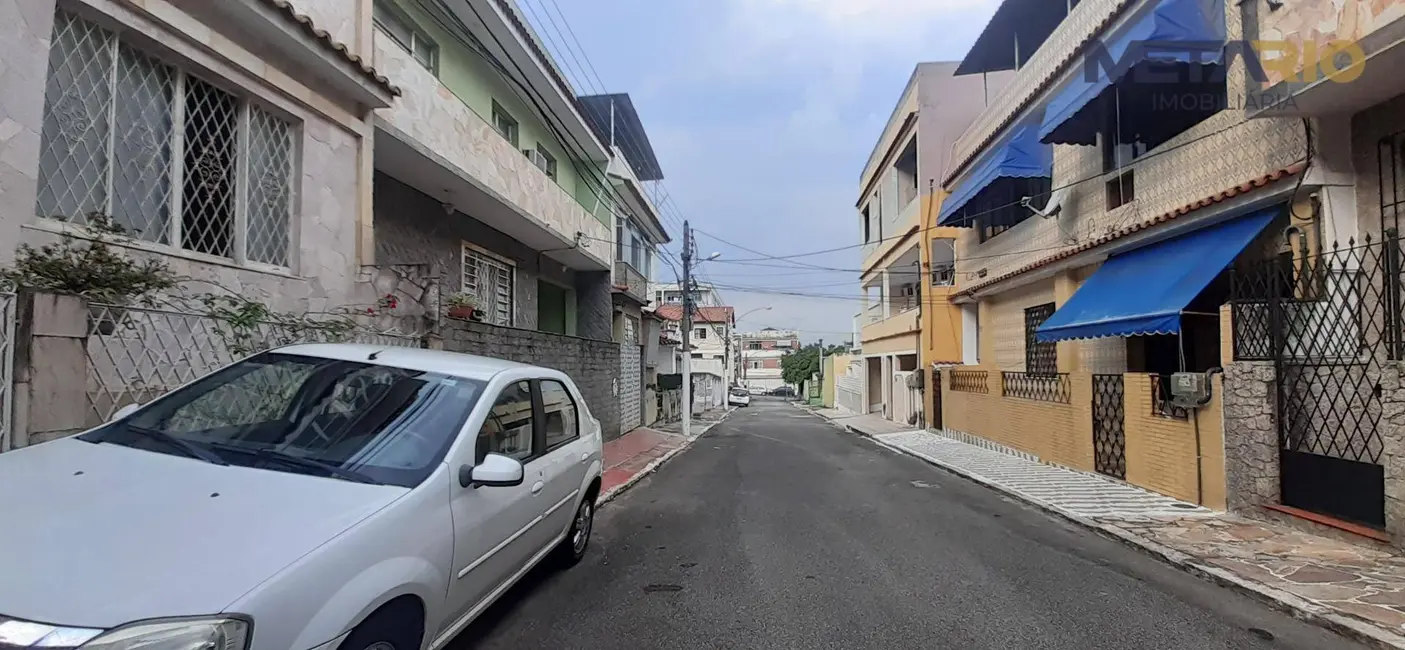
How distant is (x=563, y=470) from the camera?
4.99 m

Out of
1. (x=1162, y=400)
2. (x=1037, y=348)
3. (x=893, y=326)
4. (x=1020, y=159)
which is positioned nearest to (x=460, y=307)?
(x=1162, y=400)

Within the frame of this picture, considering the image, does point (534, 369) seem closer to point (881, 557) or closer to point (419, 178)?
point (881, 557)

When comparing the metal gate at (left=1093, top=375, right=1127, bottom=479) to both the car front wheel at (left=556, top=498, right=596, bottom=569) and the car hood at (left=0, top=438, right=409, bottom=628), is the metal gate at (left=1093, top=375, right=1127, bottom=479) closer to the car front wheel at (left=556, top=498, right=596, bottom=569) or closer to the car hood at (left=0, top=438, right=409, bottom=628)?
the car front wheel at (left=556, top=498, right=596, bottom=569)

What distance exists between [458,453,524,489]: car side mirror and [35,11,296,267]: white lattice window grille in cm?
331

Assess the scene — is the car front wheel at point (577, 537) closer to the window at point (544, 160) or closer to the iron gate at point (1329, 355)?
the iron gate at point (1329, 355)

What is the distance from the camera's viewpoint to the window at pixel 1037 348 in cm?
1450

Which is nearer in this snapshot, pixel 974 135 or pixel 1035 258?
pixel 1035 258

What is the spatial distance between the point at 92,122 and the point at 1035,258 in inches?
→ 586

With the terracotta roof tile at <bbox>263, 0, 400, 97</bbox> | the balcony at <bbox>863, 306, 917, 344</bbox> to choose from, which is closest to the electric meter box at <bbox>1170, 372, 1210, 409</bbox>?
the terracotta roof tile at <bbox>263, 0, 400, 97</bbox>

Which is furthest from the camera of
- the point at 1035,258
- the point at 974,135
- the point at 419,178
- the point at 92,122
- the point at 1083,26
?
the point at 974,135

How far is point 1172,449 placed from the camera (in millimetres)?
8945

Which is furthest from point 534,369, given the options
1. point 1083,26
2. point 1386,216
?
point 1083,26

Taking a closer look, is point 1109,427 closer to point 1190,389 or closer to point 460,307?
point 1190,389

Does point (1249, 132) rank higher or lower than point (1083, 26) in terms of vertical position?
lower
